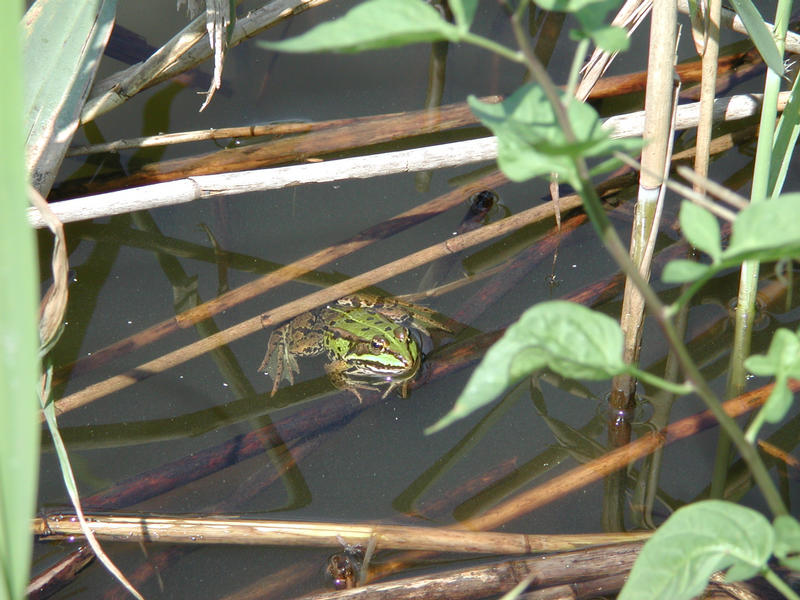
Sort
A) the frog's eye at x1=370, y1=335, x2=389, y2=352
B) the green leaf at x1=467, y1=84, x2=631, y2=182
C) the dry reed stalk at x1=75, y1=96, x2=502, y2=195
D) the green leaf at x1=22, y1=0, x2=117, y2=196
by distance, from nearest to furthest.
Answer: the green leaf at x1=467, y1=84, x2=631, y2=182, the green leaf at x1=22, y1=0, x2=117, y2=196, the frog's eye at x1=370, y1=335, x2=389, y2=352, the dry reed stalk at x1=75, y1=96, x2=502, y2=195

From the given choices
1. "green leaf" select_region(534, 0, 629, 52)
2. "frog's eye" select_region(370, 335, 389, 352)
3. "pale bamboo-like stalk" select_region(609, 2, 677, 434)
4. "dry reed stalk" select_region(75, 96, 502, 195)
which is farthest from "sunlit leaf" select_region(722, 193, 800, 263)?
"dry reed stalk" select_region(75, 96, 502, 195)

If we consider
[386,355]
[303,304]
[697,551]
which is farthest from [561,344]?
[303,304]

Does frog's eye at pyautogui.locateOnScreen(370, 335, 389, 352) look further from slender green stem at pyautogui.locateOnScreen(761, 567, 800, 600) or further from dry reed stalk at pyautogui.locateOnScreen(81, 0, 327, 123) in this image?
slender green stem at pyautogui.locateOnScreen(761, 567, 800, 600)

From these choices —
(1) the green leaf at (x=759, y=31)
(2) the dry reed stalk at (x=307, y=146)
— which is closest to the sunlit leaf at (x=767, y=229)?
(1) the green leaf at (x=759, y=31)

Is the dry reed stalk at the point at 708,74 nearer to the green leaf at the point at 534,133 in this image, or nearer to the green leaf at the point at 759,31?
the green leaf at the point at 759,31

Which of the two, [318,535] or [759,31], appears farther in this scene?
[318,535]

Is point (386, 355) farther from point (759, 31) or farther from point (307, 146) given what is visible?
point (759, 31)
